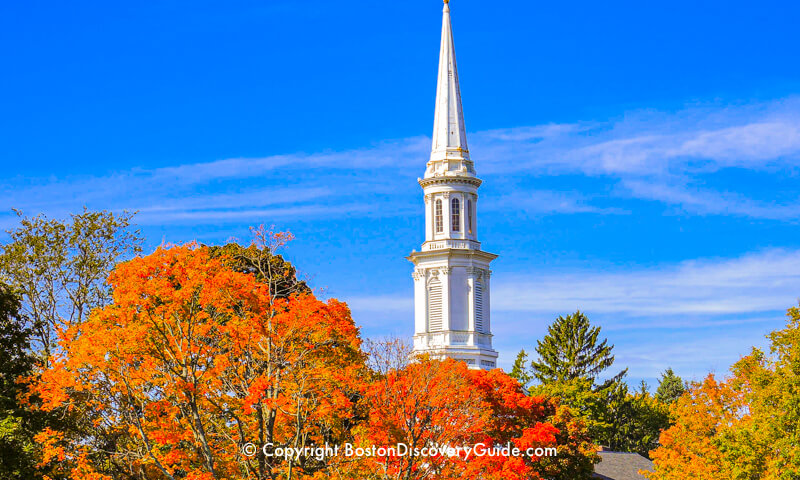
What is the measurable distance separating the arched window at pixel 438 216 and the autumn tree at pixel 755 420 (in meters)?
34.2

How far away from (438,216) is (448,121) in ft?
26.4

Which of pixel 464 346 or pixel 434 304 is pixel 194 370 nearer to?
pixel 464 346

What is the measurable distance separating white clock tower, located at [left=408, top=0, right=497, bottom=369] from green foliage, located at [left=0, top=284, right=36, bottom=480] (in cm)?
4788

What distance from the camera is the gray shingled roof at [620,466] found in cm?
7650

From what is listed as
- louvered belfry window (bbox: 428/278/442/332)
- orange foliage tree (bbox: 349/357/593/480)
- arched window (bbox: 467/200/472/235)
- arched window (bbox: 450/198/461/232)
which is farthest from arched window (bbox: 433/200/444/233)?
orange foliage tree (bbox: 349/357/593/480)

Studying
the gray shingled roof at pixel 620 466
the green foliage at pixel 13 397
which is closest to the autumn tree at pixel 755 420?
the gray shingled roof at pixel 620 466

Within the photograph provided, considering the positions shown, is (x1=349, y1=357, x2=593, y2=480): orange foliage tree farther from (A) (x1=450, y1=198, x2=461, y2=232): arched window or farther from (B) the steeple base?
(A) (x1=450, y1=198, x2=461, y2=232): arched window

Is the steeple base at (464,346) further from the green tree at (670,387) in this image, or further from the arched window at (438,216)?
the green tree at (670,387)

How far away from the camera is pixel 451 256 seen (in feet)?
275

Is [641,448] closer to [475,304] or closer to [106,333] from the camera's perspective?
[475,304]

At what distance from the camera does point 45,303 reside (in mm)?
42875

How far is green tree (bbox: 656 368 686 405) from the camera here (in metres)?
129

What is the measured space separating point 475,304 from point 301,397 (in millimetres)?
50737

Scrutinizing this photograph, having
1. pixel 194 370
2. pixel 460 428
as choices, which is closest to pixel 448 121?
pixel 460 428
